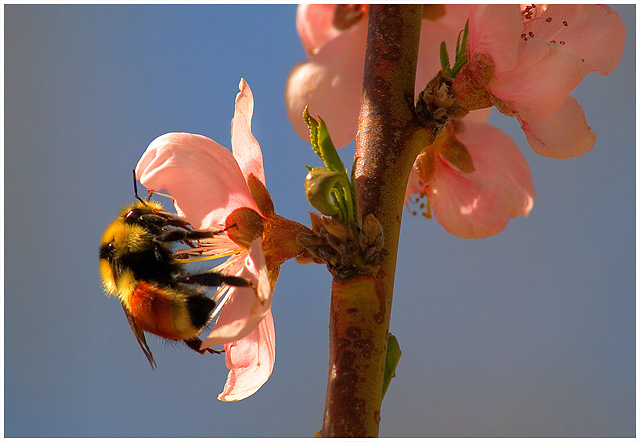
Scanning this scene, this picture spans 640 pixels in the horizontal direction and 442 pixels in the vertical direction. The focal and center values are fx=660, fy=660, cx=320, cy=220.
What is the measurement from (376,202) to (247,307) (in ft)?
0.34

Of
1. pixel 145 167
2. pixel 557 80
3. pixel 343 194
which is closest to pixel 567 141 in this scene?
pixel 557 80

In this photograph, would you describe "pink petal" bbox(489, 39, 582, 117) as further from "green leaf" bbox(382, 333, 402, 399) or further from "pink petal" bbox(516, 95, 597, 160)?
"green leaf" bbox(382, 333, 402, 399)

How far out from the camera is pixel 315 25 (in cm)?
66

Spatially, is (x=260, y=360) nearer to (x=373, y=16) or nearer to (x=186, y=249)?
(x=186, y=249)

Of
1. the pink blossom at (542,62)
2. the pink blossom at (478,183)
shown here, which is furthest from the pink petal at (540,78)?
the pink blossom at (478,183)

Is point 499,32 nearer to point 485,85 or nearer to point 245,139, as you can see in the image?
point 485,85

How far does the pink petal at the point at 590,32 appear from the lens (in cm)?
45

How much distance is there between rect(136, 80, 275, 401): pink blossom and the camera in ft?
1.16

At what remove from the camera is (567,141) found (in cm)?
46

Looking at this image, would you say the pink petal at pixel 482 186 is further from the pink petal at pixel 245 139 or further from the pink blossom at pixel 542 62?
the pink petal at pixel 245 139

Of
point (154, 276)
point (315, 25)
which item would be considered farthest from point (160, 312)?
point (315, 25)

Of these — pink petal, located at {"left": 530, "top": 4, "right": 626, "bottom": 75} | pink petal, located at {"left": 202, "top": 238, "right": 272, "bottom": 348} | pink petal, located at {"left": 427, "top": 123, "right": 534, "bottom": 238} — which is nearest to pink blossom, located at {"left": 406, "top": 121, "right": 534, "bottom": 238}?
pink petal, located at {"left": 427, "top": 123, "right": 534, "bottom": 238}

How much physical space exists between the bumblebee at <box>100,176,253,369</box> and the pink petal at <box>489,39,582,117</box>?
0.21 metres

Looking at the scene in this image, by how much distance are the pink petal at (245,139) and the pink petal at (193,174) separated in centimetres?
2
